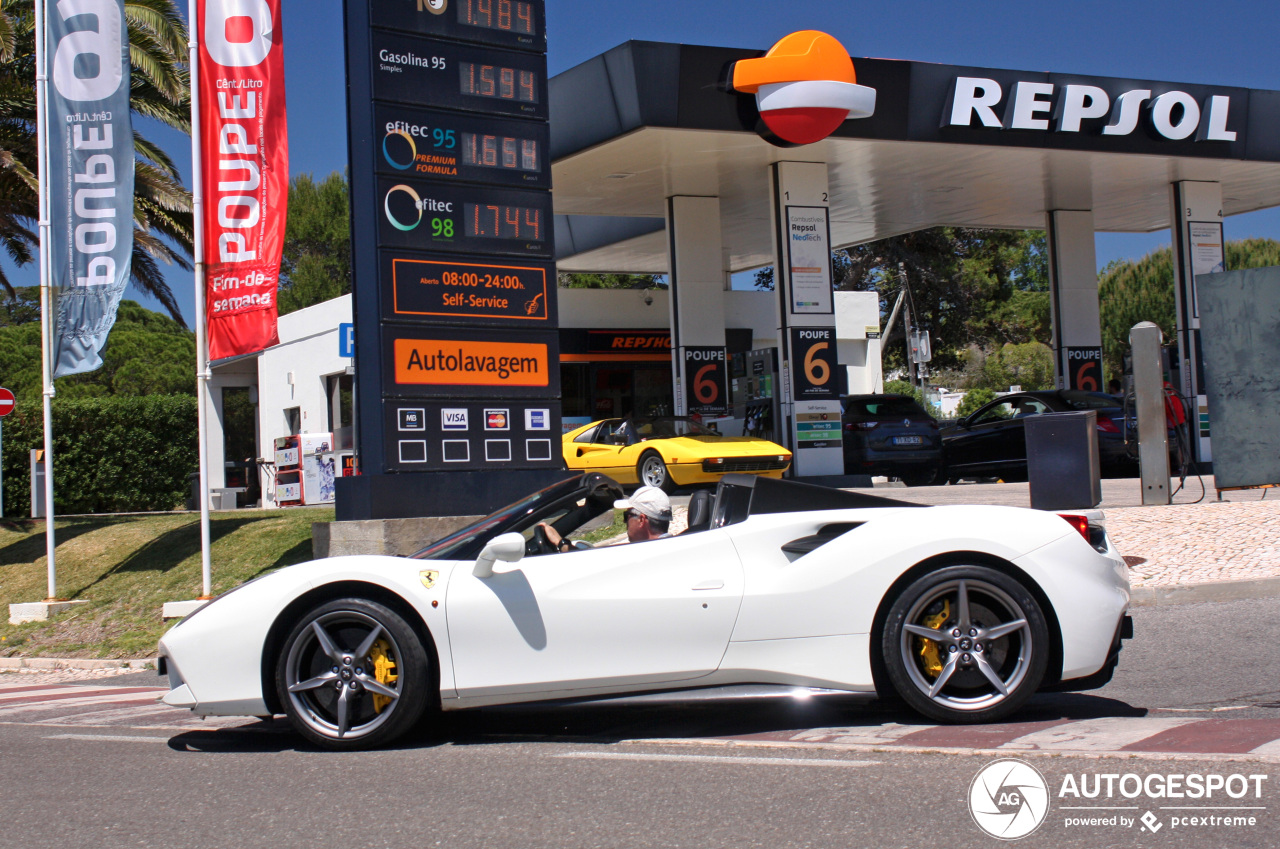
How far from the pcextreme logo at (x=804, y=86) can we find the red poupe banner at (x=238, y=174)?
8.15 metres

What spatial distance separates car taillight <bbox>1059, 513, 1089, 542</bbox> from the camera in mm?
4516

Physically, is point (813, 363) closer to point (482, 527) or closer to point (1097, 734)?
point (482, 527)

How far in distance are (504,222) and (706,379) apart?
1108 centimetres

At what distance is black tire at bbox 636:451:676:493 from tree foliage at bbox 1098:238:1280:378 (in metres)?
39.7

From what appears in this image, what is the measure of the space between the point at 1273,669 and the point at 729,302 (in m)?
24.4

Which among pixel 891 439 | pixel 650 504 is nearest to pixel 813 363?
pixel 891 439

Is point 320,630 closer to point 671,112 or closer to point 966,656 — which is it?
point 966,656

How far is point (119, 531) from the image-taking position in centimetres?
1438

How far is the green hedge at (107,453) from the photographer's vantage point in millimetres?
20750

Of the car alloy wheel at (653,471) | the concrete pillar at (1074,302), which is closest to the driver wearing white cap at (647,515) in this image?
the car alloy wheel at (653,471)

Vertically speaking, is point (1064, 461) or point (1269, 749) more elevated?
point (1064, 461)

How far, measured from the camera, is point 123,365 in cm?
5066

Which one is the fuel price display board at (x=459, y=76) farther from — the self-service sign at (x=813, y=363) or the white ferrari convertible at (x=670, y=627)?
the self-service sign at (x=813, y=363)

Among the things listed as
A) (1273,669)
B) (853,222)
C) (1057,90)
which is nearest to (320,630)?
(1273,669)
